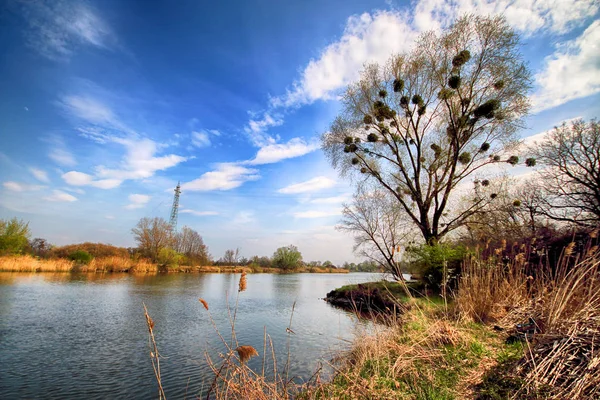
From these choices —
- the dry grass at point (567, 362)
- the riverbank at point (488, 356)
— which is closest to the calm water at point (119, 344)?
the riverbank at point (488, 356)

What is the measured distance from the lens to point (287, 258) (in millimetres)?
75438

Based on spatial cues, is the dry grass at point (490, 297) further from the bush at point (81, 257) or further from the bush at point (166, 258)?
the bush at point (166, 258)

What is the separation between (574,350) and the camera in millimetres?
2502

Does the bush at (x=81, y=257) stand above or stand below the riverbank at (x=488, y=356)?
above

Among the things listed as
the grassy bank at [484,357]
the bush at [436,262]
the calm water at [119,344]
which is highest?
the bush at [436,262]

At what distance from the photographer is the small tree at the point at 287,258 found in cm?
7575

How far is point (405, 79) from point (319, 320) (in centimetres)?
1220

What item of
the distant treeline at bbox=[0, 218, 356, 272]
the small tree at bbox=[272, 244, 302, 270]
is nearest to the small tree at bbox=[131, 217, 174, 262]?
the distant treeline at bbox=[0, 218, 356, 272]

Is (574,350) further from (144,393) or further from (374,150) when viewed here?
(374,150)

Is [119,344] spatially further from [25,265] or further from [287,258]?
[287,258]

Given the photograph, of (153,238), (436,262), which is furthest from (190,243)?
(436,262)

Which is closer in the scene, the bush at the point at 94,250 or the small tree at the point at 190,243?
the bush at the point at 94,250

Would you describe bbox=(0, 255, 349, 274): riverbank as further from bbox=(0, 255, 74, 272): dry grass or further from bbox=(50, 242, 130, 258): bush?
bbox=(50, 242, 130, 258): bush

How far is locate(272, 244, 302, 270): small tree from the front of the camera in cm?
7575
